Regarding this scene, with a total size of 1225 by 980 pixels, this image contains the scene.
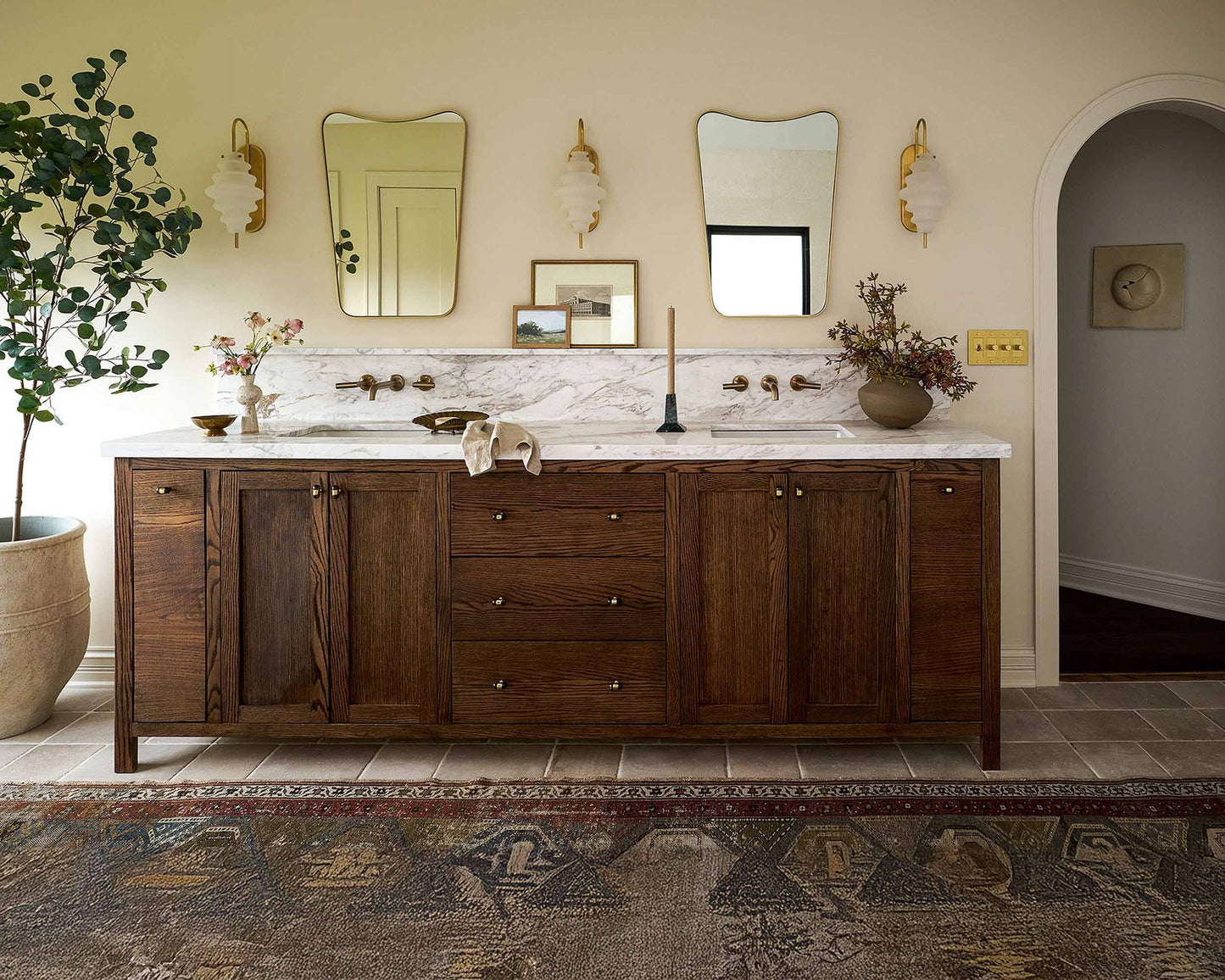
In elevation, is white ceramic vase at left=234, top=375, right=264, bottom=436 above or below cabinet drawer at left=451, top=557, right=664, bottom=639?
above

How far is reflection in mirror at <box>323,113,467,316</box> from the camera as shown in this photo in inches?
122

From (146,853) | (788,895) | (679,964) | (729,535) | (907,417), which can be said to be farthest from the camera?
(907,417)

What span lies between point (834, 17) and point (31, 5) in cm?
278

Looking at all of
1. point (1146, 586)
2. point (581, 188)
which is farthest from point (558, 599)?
point (1146, 586)

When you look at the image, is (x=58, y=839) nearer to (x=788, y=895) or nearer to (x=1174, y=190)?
(x=788, y=895)

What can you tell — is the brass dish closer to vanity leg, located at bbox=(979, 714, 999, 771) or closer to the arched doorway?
vanity leg, located at bbox=(979, 714, 999, 771)

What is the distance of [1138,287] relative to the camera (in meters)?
4.21

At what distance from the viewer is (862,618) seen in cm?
250

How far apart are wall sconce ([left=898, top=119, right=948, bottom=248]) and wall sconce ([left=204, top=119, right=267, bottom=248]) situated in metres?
2.21

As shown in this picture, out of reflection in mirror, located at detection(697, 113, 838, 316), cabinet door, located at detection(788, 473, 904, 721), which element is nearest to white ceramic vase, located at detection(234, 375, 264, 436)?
reflection in mirror, located at detection(697, 113, 838, 316)

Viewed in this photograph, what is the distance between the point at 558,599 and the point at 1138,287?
11.1ft

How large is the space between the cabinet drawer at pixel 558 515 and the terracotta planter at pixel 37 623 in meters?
1.32

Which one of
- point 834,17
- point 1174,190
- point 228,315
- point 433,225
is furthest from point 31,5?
point 1174,190

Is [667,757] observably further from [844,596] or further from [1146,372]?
[1146,372]
